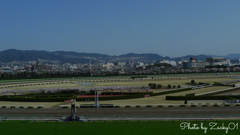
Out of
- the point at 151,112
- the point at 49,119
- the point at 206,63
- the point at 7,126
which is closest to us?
the point at 7,126

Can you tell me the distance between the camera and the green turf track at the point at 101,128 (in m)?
14.4

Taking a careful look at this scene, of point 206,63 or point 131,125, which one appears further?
point 206,63

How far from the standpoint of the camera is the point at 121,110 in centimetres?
2230

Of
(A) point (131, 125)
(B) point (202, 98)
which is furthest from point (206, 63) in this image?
(A) point (131, 125)

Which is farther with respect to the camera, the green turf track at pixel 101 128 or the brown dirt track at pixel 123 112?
the brown dirt track at pixel 123 112

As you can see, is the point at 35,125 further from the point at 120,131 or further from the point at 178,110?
the point at 178,110

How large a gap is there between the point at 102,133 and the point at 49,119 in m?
5.39

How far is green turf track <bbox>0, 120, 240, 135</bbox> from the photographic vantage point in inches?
567

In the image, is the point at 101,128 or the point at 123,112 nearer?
the point at 101,128

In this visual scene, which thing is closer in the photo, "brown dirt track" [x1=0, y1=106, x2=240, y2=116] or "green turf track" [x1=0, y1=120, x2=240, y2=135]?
"green turf track" [x1=0, y1=120, x2=240, y2=135]

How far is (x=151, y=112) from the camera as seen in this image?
21.1m

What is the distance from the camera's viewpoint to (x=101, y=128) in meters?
15.5

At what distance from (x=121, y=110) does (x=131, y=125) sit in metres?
6.08

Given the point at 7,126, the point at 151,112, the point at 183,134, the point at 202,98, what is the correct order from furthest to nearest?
the point at 202,98
the point at 151,112
the point at 7,126
the point at 183,134
